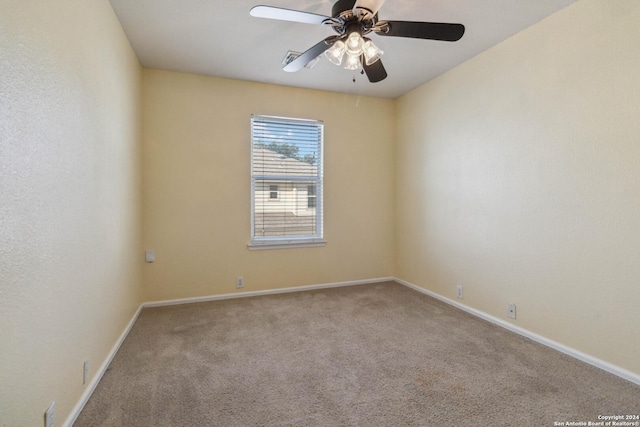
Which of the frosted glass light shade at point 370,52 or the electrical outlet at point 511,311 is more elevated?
the frosted glass light shade at point 370,52

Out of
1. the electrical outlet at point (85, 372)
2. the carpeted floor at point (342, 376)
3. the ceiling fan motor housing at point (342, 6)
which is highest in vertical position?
the ceiling fan motor housing at point (342, 6)

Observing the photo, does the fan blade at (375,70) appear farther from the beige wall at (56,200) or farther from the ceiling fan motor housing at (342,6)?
the beige wall at (56,200)

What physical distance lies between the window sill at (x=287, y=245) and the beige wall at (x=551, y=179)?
149 centimetres

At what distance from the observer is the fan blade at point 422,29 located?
1698mm

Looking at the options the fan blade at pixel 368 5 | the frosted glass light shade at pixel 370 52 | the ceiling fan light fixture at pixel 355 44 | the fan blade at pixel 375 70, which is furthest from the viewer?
the fan blade at pixel 375 70

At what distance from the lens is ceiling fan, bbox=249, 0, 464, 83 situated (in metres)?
1.67

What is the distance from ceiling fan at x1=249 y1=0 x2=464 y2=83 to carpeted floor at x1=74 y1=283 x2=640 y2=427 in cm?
212

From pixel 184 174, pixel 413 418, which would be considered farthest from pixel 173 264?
pixel 413 418

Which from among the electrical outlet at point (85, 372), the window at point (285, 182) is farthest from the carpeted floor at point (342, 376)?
the window at point (285, 182)

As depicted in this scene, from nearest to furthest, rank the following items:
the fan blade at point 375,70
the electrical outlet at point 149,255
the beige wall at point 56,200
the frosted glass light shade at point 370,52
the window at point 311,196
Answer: the beige wall at point 56,200, the frosted glass light shade at point 370,52, the fan blade at point 375,70, the electrical outlet at point 149,255, the window at point 311,196

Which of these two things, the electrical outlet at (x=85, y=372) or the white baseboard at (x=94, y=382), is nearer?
the white baseboard at (x=94, y=382)

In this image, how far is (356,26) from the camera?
178 cm

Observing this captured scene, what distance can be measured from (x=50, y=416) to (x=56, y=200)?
3.15 ft

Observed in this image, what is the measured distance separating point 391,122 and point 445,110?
39.2 inches
